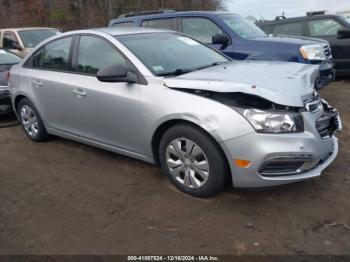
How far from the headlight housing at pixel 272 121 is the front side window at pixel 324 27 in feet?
22.0

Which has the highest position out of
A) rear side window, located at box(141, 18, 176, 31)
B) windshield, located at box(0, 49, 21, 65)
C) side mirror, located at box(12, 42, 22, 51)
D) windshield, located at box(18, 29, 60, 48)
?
rear side window, located at box(141, 18, 176, 31)

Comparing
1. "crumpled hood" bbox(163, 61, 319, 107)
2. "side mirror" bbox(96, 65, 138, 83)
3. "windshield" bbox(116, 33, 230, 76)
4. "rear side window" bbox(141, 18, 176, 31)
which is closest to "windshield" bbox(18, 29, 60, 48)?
"rear side window" bbox(141, 18, 176, 31)

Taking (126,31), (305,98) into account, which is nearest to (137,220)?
(305,98)

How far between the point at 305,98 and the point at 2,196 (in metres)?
3.08

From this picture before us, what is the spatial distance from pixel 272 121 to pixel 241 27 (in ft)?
14.9

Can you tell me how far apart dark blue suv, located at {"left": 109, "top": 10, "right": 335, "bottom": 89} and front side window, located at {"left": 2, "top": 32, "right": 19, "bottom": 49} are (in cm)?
546

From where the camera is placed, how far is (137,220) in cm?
345

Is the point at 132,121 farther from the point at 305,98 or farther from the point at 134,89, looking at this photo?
the point at 305,98

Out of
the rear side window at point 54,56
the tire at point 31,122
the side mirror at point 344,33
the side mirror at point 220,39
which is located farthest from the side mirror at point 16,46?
the side mirror at point 344,33

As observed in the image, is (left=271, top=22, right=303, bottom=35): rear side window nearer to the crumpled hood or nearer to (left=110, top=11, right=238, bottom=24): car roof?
(left=110, top=11, right=238, bottom=24): car roof

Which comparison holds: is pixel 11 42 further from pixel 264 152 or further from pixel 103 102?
pixel 264 152

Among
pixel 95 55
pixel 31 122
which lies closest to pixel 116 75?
pixel 95 55

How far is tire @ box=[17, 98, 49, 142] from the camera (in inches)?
215

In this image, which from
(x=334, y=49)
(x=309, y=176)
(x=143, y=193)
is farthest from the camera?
(x=334, y=49)
